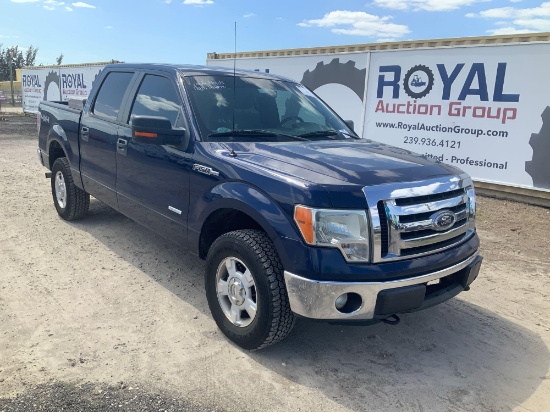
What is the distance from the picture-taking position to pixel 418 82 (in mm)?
9180

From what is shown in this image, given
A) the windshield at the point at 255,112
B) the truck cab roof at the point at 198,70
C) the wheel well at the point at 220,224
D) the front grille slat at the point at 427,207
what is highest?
the truck cab roof at the point at 198,70

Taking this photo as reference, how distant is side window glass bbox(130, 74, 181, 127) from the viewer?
395 cm

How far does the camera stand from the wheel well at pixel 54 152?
A: 609 cm

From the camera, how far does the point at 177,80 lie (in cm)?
402

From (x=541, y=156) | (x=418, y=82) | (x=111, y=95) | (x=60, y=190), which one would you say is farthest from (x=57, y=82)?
(x=541, y=156)

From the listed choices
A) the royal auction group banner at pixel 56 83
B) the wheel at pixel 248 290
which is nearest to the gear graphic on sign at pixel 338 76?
the wheel at pixel 248 290

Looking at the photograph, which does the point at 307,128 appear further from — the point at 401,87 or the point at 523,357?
the point at 401,87

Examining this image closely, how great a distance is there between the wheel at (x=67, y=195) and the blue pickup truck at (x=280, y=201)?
1340mm

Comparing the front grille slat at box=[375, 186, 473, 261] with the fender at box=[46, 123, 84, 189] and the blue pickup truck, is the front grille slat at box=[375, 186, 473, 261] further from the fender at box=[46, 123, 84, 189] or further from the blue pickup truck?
the fender at box=[46, 123, 84, 189]

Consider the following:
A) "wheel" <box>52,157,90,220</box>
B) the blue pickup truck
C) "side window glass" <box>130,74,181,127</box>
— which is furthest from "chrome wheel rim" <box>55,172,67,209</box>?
"side window glass" <box>130,74,181,127</box>

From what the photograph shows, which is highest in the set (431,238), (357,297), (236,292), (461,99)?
(461,99)

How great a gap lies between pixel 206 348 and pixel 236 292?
466mm

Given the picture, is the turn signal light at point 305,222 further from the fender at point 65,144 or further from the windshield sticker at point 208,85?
the fender at point 65,144

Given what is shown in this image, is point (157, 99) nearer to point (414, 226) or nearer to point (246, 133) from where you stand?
point (246, 133)
